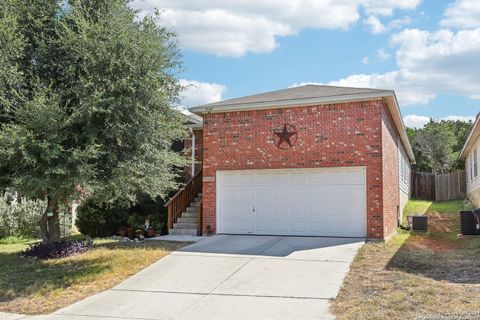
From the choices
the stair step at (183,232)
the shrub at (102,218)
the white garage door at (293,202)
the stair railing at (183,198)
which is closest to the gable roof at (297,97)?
the white garage door at (293,202)

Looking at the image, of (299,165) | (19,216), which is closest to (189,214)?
(299,165)

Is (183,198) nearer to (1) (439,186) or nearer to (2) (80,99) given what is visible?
(2) (80,99)

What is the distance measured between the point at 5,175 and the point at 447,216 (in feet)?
57.5

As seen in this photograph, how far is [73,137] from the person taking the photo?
9859mm

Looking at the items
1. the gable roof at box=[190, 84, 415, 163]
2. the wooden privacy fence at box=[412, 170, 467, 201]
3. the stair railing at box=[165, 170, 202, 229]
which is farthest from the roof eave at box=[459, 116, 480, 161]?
the stair railing at box=[165, 170, 202, 229]

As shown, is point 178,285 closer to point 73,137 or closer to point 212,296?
point 212,296

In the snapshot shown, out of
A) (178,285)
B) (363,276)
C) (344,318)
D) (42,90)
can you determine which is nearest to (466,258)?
(363,276)

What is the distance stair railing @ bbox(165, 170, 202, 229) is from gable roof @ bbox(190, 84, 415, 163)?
2870 mm

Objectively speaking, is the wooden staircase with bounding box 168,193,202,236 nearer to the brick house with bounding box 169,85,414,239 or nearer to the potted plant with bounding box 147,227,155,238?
the brick house with bounding box 169,85,414,239

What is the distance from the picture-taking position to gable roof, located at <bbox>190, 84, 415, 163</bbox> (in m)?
13.0

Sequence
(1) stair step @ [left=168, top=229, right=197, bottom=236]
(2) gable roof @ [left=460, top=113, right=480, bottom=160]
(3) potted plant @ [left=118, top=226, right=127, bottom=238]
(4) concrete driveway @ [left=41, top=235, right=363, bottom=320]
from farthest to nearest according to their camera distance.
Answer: (2) gable roof @ [left=460, top=113, right=480, bottom=160] → (3) potted plant @ [left=118, top=226, right=127, bottom=238] → (1) stair step @ [left=168, top=229, right=197, bottom=236] → (4) concrete driveway @ [left=41, top=235, right=363, bottom=320]

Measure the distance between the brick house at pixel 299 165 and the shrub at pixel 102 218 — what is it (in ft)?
8.08

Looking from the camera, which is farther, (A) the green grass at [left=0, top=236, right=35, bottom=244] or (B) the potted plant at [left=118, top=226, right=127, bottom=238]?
(A) the green grass at [left=0, top=236, right=35, bottom=244]

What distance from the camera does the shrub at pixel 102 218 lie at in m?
16.9
